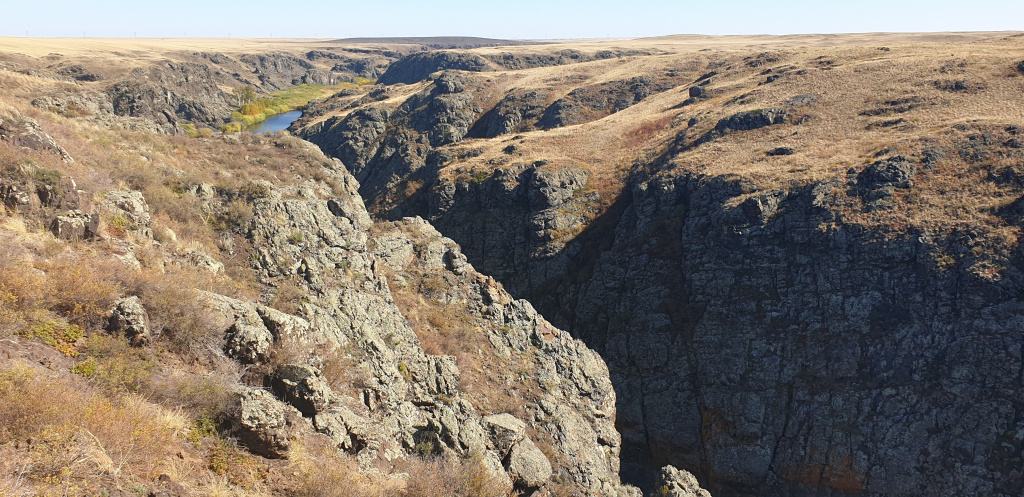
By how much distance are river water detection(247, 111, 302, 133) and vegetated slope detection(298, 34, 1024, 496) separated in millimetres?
58567

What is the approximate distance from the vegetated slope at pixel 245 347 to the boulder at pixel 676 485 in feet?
0.50

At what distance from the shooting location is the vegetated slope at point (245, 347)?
7.67 m

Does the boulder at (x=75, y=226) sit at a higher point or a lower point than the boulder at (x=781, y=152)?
lower

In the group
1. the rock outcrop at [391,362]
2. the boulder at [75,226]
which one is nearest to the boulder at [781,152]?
the rock outcrop at [391,362]

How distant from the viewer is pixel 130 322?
937cm

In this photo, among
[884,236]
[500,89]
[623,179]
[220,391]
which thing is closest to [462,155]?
[623,179]

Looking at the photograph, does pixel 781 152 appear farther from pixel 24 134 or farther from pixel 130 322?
pixel 24 134

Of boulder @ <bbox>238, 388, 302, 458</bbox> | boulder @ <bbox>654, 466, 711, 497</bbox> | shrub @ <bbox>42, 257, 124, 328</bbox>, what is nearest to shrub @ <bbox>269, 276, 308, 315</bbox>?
shrub @ <bbox>42, 257, 124, 328</bbox>

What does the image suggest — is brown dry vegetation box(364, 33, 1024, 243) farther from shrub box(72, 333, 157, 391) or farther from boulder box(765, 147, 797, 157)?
shrub box(72, 333, 157, 391)

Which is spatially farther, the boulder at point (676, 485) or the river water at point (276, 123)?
the river water at point (276, 123)

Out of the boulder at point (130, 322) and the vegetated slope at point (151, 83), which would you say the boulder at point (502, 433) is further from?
the vegetated slope at point (151, 83)

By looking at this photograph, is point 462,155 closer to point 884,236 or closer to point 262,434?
point 884,236

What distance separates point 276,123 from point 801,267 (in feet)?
353

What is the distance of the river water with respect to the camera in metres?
101
